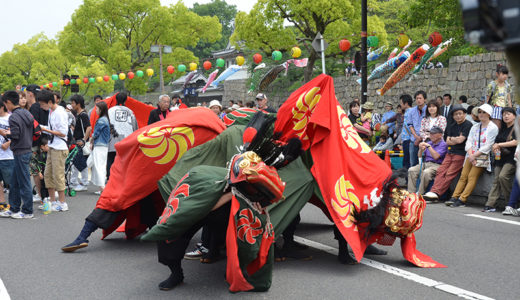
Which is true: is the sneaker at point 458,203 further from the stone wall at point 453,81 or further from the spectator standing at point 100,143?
the spectator standing at point 100,143

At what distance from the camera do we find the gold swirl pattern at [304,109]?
4.63 metres

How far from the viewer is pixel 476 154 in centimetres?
816

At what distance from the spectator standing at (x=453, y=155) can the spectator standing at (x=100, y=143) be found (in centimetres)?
590

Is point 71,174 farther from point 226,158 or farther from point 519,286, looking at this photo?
point 519,286

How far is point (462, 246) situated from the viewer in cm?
555

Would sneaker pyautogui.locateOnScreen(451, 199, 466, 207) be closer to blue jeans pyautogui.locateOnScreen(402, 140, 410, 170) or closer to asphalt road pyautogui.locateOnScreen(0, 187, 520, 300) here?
asphalt road pyautogui.locateOnScreen(0, 187, 520, 300)

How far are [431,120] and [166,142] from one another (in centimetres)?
582

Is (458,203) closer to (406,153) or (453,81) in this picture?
(406,153)

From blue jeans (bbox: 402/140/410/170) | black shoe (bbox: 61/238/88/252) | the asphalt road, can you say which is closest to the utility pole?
blue jeans (bbox: 402/140/410/170)

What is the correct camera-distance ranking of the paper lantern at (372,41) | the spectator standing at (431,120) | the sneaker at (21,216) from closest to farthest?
the sneaker at (21,216) < the spectator standing at (431,120) < the paper lantern at (372,41)

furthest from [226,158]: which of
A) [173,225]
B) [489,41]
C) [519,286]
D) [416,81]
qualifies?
[416,81]

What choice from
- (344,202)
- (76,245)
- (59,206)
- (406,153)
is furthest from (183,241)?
(406,153)

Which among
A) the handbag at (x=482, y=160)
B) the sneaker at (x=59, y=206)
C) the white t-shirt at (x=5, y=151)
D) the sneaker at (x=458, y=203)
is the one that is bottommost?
the sneaker at (x=458, y=203)

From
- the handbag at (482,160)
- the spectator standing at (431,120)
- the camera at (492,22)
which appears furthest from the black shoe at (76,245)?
the spectator standing at (431,120)
